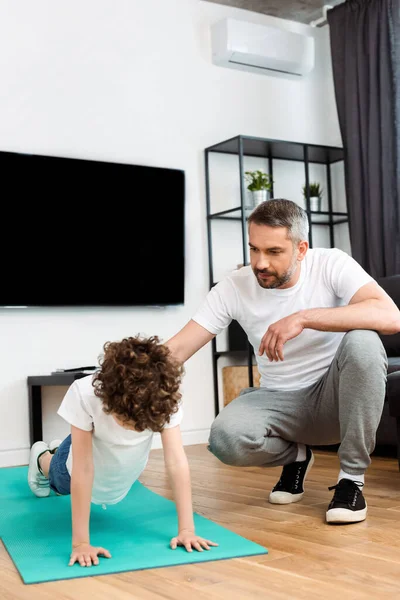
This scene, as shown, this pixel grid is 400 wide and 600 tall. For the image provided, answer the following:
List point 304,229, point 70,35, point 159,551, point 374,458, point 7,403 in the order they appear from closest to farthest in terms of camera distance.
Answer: point 159,551 → point 304,229 → point 374,458 → point 7,403 → point 70,35

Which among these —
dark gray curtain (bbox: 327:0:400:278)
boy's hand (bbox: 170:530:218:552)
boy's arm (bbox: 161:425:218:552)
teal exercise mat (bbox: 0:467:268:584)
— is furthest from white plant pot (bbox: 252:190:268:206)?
boy's hand (bbox: 170:530:218:552)

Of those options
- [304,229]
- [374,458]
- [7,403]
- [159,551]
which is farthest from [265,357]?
[7,403]

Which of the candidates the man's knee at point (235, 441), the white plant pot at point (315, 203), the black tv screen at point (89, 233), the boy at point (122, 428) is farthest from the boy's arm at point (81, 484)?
the white plant pot at point (315, 203)

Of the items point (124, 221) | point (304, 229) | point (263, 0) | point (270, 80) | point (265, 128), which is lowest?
point (304, 229)

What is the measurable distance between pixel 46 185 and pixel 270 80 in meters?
1.68

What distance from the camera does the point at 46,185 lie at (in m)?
3.74

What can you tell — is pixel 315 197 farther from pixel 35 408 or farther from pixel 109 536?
pixel 109 536

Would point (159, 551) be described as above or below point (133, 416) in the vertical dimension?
below

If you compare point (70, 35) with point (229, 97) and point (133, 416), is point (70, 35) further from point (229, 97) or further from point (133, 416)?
point (133, 416)

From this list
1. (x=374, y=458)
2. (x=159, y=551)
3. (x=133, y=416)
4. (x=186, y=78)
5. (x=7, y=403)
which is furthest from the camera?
(x=186, y=78)

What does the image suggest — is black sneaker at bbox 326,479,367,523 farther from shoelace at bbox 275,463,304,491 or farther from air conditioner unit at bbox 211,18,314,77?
air conditioner unit at bbox 211,18,314,77

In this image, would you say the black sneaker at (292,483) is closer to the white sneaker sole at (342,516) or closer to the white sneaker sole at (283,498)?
the white sneaker sole at (283,498)

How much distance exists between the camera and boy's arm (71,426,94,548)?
1.70m

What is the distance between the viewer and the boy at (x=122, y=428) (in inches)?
64.0
